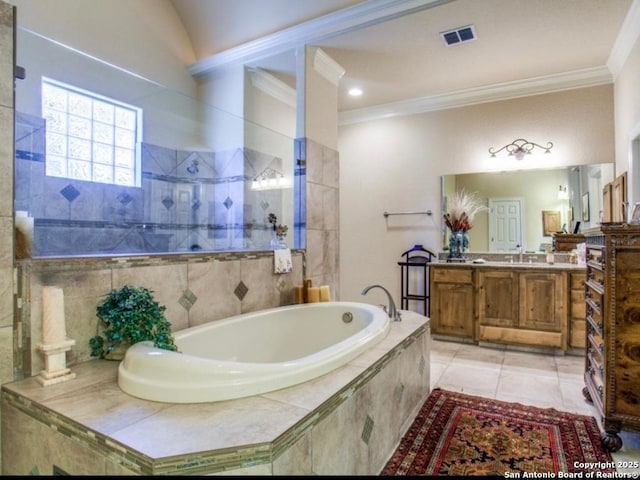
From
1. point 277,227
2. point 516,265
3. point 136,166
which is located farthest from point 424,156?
point 136,166

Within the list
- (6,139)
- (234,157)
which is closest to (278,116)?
(234,157)

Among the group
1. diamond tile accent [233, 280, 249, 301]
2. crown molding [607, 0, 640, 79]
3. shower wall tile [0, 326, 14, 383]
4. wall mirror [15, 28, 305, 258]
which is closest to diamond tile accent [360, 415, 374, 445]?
diamond tile accent [233, 280, 249, 301]

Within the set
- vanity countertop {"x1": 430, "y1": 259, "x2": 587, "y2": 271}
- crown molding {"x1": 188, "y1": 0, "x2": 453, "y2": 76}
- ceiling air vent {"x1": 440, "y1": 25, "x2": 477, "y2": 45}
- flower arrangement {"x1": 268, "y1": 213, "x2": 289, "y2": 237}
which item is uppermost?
crown molding {"x1": 188, "y1": 0, "x2": 453, "y2": 76}

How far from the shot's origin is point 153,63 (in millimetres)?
3352

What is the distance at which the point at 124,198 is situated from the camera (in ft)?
9.26

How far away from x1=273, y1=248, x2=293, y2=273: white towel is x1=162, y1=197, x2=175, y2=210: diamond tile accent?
40.4 inches

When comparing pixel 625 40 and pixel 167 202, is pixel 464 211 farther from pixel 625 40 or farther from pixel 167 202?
pixel 167 202

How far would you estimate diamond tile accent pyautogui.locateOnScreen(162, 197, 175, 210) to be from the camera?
3.03 m

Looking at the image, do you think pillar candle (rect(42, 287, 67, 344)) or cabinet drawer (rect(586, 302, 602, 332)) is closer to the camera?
pillar candle (rect(42, 287, 67, 344))

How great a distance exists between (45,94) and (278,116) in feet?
6.47

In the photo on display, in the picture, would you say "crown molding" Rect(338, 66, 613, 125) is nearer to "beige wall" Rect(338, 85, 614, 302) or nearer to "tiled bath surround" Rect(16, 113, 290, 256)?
"beige wall" Rect(338, 85, 614, 302)

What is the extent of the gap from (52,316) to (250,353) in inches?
44.3

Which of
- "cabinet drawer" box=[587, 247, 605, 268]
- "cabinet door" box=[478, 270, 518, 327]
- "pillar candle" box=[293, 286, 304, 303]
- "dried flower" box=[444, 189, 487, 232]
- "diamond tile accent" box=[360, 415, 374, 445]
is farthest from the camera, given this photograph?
"dried flower" box=[444, 189, 487, 232]

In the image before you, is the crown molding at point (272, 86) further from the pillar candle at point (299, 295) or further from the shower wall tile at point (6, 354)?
the shower wall tile at point (6, 354)
